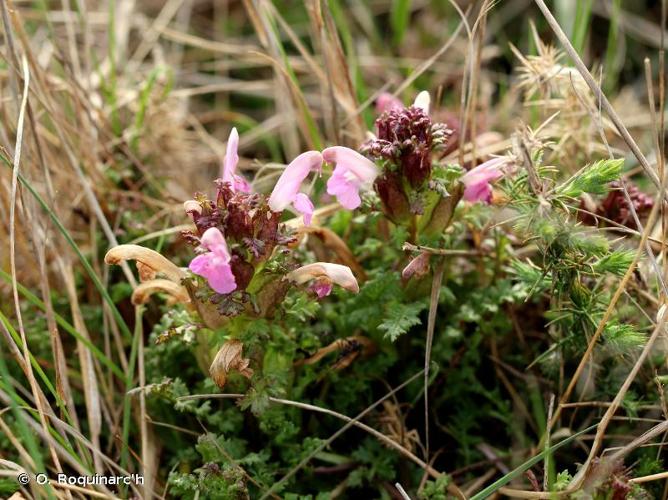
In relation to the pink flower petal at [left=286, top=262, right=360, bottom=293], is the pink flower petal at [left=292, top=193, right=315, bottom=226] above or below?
above

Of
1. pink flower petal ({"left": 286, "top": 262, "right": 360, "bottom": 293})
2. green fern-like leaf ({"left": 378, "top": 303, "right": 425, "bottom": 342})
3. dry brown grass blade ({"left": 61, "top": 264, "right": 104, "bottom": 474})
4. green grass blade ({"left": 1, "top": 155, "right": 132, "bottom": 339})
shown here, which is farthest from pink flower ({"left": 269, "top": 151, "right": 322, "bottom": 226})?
dry brown grass blade ({"left": 61, "top": 264, "right": 104, "bottom": 474})

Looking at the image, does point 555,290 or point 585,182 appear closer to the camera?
point 585,182

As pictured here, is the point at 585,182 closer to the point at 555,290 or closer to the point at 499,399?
the point at 555,290

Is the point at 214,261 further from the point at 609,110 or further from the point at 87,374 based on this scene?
the point at 609,110

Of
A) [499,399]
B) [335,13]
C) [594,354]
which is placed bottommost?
[499,399]

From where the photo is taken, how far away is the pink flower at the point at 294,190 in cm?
183

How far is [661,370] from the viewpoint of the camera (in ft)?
6.86

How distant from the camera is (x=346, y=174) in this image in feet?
6.21

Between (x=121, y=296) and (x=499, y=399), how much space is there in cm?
127

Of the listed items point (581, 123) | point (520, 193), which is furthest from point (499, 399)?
point (581, 123)

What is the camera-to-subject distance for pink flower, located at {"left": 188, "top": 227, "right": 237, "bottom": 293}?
163 cm

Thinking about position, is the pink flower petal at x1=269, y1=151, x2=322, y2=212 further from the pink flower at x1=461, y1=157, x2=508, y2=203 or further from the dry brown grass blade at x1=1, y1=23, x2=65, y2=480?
the dry brown grass blade at x1=1, y1=23, x2=65, y2=480

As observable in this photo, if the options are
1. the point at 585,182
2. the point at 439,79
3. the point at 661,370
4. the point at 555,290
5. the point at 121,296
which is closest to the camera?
the point at 585,182

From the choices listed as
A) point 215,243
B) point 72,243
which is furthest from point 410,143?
point 72,243
